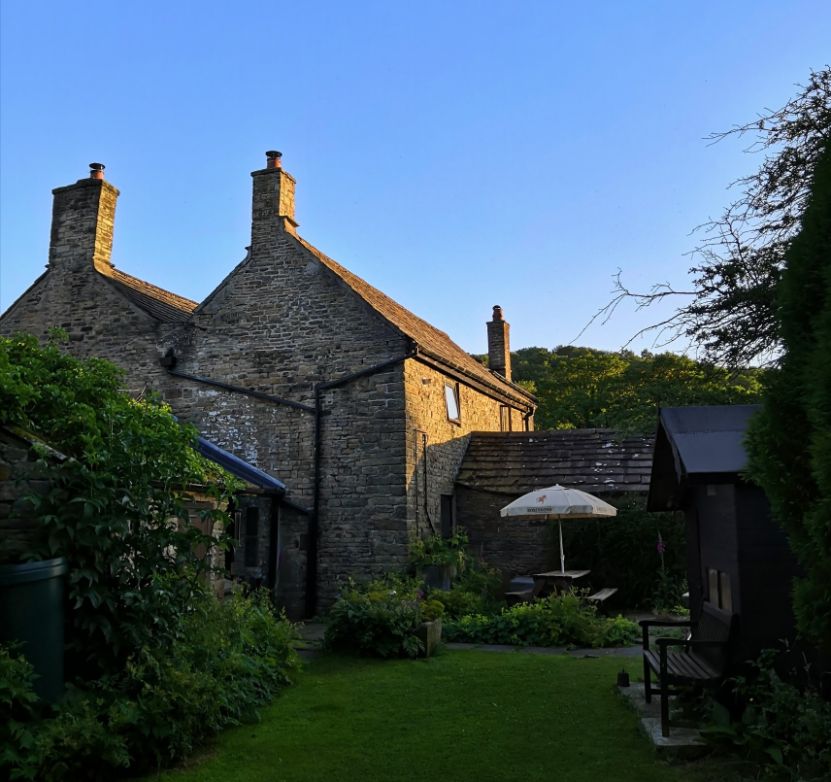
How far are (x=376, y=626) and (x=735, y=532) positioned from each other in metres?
5.83

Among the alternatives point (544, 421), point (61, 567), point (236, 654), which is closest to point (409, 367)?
point (236, 654)

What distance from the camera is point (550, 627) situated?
38.0ft

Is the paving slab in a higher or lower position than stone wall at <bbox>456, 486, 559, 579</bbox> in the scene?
lower

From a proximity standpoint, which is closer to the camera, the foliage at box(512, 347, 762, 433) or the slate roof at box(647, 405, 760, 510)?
the slate roof at box(647, 405, 760, 510)

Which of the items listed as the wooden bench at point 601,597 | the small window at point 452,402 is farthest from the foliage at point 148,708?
the small window at point 452,402

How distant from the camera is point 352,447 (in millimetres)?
15133

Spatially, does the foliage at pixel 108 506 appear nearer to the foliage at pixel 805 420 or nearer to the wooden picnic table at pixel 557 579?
the foliage at pixel 805 420

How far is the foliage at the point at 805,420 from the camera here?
14.1ft

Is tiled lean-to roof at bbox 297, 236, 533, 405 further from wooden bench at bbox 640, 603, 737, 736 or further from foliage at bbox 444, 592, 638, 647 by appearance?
wooden bench at bbox 640, 603, 737, 736

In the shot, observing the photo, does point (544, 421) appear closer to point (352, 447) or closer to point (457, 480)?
point (457, 480)

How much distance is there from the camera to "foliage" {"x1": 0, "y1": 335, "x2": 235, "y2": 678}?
Answer: 611cm

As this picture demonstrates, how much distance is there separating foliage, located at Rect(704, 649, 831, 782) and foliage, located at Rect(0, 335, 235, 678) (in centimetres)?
479

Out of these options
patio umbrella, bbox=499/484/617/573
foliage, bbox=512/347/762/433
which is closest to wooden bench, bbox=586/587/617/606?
patio umbrella, bbox=499/484/617/573

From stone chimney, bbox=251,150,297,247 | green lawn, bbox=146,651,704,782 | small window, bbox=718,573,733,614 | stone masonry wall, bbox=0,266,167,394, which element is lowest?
green lawn, bbox=146,651,704,782
